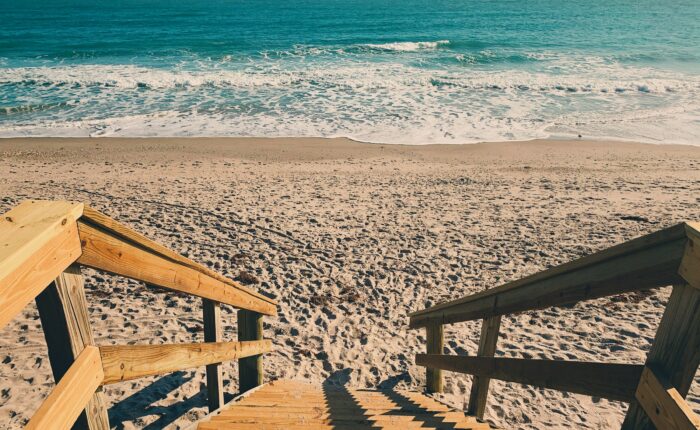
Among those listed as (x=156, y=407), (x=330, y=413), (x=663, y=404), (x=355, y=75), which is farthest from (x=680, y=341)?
(x=355, y=75)

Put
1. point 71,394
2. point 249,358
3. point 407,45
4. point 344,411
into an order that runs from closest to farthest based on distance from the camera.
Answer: point 71,394 < point 344,411 < point 249,358 < point 407,45

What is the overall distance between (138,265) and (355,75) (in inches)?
1098

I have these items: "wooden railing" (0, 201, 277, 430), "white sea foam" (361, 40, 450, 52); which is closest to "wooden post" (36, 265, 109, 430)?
"wooden railing" (0, 201, 277, 430)

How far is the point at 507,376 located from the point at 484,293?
50cm

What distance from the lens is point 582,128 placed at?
18422 millimetres

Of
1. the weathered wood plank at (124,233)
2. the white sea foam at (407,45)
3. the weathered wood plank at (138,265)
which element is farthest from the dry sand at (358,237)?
the white sea foam at (407,45)

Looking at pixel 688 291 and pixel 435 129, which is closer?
pixel 688 291

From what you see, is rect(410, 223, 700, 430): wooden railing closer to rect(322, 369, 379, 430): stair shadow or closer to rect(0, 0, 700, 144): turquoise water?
rect(322, 369, 379, 430): stair shadow

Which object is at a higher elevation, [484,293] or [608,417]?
[484,293]

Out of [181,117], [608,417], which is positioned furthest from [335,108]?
[608,417]

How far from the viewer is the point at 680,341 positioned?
1287 mm

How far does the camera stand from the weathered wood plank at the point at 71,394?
1141 millimetres

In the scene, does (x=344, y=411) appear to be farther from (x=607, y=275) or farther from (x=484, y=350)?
(x=607, y=275)

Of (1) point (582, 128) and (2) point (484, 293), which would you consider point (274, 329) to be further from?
(1) point (582, 128)
